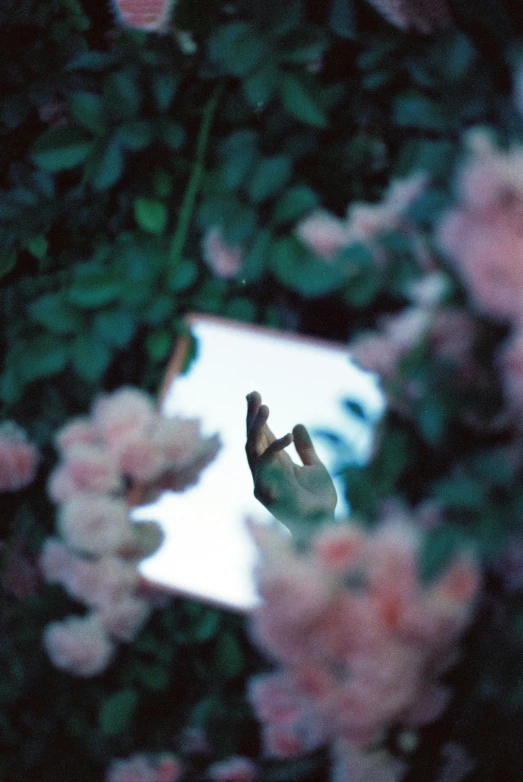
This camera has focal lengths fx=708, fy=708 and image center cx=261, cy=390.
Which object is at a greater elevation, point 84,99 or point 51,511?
point 84,99

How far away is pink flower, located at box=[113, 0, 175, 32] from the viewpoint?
0.86 m

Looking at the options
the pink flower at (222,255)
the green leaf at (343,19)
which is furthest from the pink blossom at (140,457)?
the green leaf at (343,19)

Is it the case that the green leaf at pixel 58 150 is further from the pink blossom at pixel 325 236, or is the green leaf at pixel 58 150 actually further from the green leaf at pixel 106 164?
the pink blossom at pixel 325 236

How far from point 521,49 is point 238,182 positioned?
13.4 inches

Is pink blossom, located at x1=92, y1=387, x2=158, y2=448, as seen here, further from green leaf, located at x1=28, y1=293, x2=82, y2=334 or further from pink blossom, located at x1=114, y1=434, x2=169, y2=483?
green leaf, located at x1=28, y1=293, x2=82, y2=334

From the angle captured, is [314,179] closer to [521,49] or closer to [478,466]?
[521,49]

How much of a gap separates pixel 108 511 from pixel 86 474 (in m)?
0.05

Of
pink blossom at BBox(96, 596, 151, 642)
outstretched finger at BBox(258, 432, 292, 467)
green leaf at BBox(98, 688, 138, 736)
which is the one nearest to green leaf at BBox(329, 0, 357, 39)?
outstretched finger at BBox(258, 432, 292, 467)

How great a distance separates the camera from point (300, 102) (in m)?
0.82

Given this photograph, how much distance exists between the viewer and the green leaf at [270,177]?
2.74ft

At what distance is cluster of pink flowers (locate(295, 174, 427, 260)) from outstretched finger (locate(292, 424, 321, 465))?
9.4 inches

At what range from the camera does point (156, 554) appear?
0.90m

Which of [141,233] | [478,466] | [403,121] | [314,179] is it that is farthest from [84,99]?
[478,466]

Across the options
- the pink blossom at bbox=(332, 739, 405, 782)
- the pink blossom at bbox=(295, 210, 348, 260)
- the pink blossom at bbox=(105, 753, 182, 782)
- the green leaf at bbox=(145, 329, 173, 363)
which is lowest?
the pink blossom at bbox=(105, 753, 182, 782)
